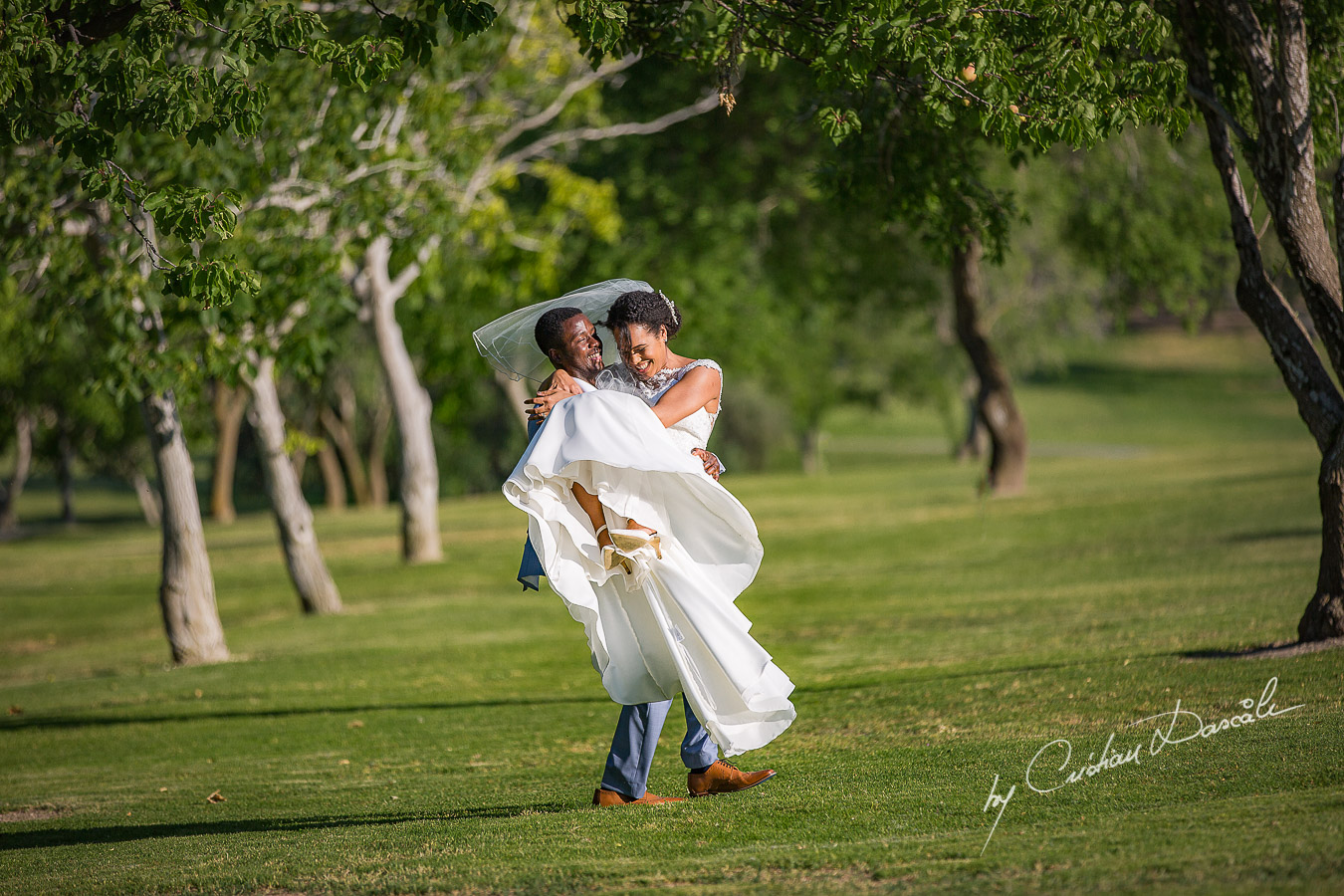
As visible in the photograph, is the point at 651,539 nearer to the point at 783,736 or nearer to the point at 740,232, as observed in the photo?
the point at 783,736

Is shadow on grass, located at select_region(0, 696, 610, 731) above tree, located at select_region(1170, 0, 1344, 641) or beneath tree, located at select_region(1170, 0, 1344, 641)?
beneath

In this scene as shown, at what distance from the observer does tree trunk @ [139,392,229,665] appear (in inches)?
516

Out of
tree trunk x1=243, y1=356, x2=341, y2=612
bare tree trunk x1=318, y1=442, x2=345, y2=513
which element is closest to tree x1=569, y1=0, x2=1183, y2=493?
tree trunk x1=243, y1=356, x2=341, y2=612

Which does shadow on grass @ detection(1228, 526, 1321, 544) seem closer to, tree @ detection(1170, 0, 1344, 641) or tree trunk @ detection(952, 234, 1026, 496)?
tree trunk @ detection(952, 234, 1026, 496)

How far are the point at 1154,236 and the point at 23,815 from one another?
Result: 834 inches

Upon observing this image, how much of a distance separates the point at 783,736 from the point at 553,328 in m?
3.48

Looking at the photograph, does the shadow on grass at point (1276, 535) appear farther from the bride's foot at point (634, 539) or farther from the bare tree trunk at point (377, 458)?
the bare tree trunk at point (377, 458)

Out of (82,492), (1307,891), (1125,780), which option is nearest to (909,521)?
(1125,780)

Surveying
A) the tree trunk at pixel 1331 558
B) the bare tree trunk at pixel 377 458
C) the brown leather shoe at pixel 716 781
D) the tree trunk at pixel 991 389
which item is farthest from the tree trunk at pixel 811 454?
the brown leather shoe at pixel 716 781

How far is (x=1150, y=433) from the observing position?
58.1m

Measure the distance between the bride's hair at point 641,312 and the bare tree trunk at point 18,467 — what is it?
3735 centimetres

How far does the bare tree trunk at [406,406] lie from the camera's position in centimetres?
2089

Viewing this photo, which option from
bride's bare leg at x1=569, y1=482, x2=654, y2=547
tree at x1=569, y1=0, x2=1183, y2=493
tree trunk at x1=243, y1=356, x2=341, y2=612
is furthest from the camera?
tree trunk at x1=243, y1=356, x2=341, y2=612

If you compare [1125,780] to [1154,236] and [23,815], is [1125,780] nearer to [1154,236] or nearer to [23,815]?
[23,815]
